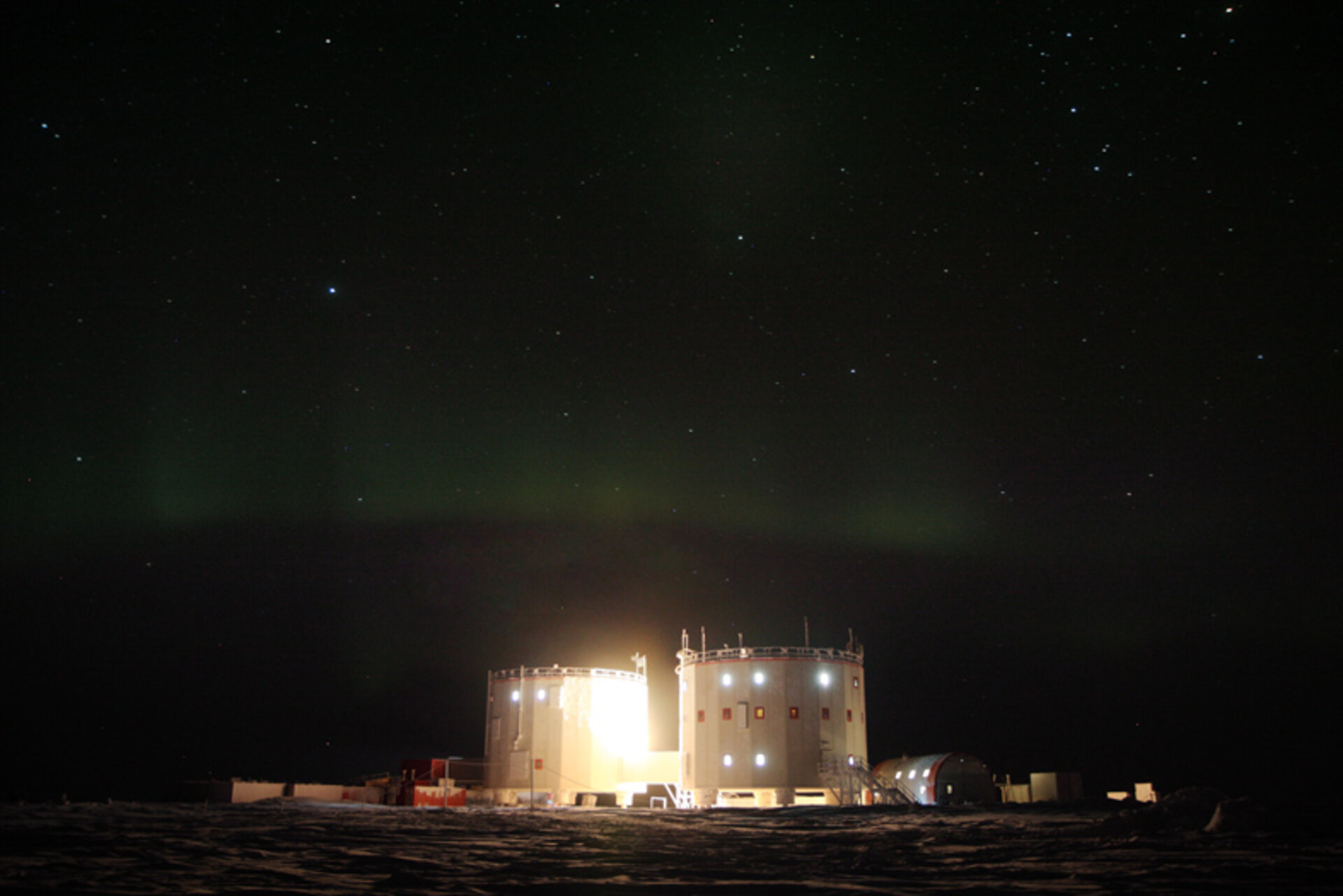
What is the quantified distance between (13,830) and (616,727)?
39892 mm

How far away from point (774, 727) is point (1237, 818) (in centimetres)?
2798

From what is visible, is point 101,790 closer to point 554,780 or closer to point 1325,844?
point 554,780

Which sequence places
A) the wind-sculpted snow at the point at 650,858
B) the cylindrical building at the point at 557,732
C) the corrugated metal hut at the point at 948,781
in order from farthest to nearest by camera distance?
the cylindrical building at the point at 557,732, the corrugated metal hut at the point at 948,781, the wind-sculpted snow at the point at 650,858

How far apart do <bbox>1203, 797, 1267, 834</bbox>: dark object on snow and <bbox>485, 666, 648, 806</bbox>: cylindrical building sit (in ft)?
127

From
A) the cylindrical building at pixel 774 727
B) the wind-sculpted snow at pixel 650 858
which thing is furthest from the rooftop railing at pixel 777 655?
the wind-sculpted snow at pixel 650 858

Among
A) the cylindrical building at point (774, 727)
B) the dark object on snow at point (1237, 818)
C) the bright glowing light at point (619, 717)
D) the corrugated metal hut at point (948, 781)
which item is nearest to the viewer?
the dark object on snow at point (1237, 818)

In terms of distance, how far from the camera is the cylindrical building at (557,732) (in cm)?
5366

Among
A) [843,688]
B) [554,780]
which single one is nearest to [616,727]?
[554,780]

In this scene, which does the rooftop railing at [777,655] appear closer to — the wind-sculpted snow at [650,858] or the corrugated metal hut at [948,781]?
the corrugated metal hut at [948,781]

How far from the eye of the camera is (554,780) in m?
53.5

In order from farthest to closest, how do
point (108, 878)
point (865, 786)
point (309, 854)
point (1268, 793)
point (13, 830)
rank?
point (1268, 793)
point (865, 786)
point (13, 830)
point (309, 854)
point (108, 878)

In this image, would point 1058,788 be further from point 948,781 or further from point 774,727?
point 774,727

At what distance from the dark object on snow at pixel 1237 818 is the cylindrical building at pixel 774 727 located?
25.9 meters

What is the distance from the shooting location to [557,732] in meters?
54.7
